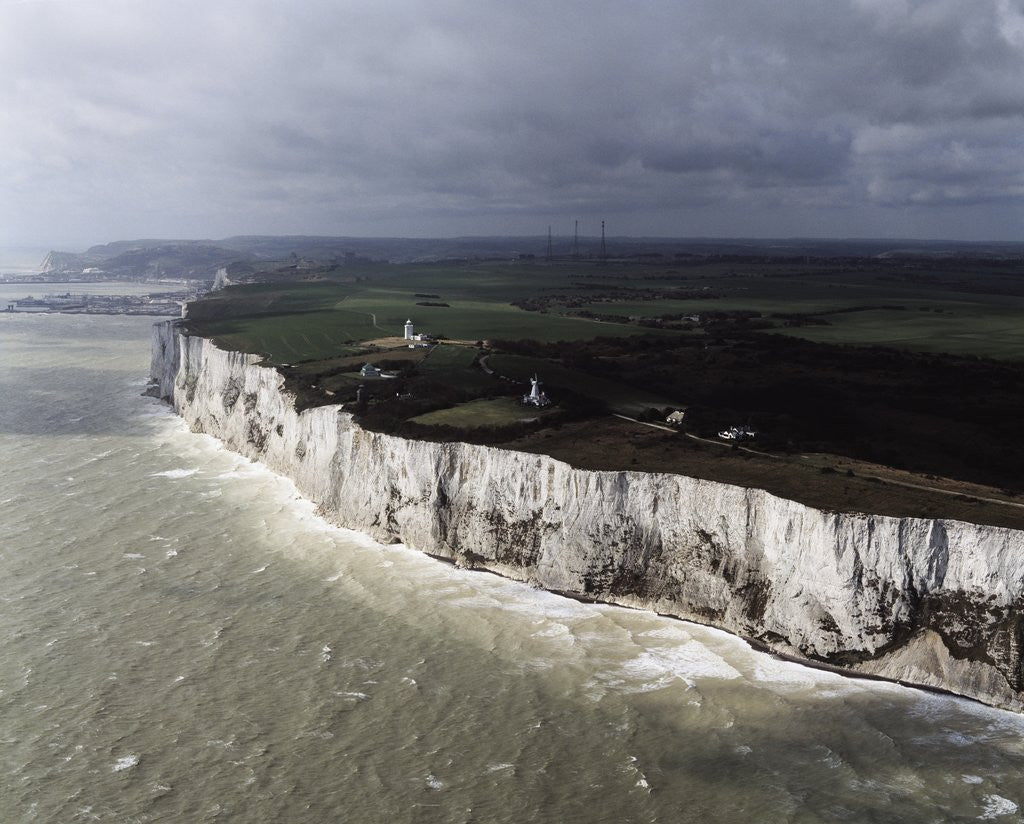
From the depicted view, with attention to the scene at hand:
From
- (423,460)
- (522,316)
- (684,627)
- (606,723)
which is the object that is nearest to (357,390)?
(423,460)

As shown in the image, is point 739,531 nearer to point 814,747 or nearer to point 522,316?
point 814,747

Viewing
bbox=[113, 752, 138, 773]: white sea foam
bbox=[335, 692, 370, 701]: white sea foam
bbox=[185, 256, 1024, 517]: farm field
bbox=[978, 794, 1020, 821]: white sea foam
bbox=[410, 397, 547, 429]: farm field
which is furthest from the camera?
bbox=[410, 397, 547, 429]: farm field

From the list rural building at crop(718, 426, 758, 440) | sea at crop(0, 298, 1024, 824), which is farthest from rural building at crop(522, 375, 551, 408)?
sea at crop(0, 298, 1024, 824)

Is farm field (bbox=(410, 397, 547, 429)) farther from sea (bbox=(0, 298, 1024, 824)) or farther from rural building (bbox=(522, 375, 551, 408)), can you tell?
sea (bbox=(0, 298, 1024, 824))

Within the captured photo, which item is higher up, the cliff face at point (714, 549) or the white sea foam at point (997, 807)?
the cliff face at point (714, 549)

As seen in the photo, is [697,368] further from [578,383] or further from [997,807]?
[997,807]

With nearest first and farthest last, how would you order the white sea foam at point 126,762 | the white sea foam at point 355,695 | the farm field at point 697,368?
1. the white sea foam at point 126,762
2. the white sea foam at point 355,695
3. the farm field at point 697,368

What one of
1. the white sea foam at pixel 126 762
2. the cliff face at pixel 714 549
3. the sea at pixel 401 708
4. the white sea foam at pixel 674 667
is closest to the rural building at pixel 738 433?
the cliff face at pixel 714 549

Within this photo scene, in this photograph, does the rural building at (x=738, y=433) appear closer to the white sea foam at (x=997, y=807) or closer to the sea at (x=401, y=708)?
the sea at (x=401, y=708)
